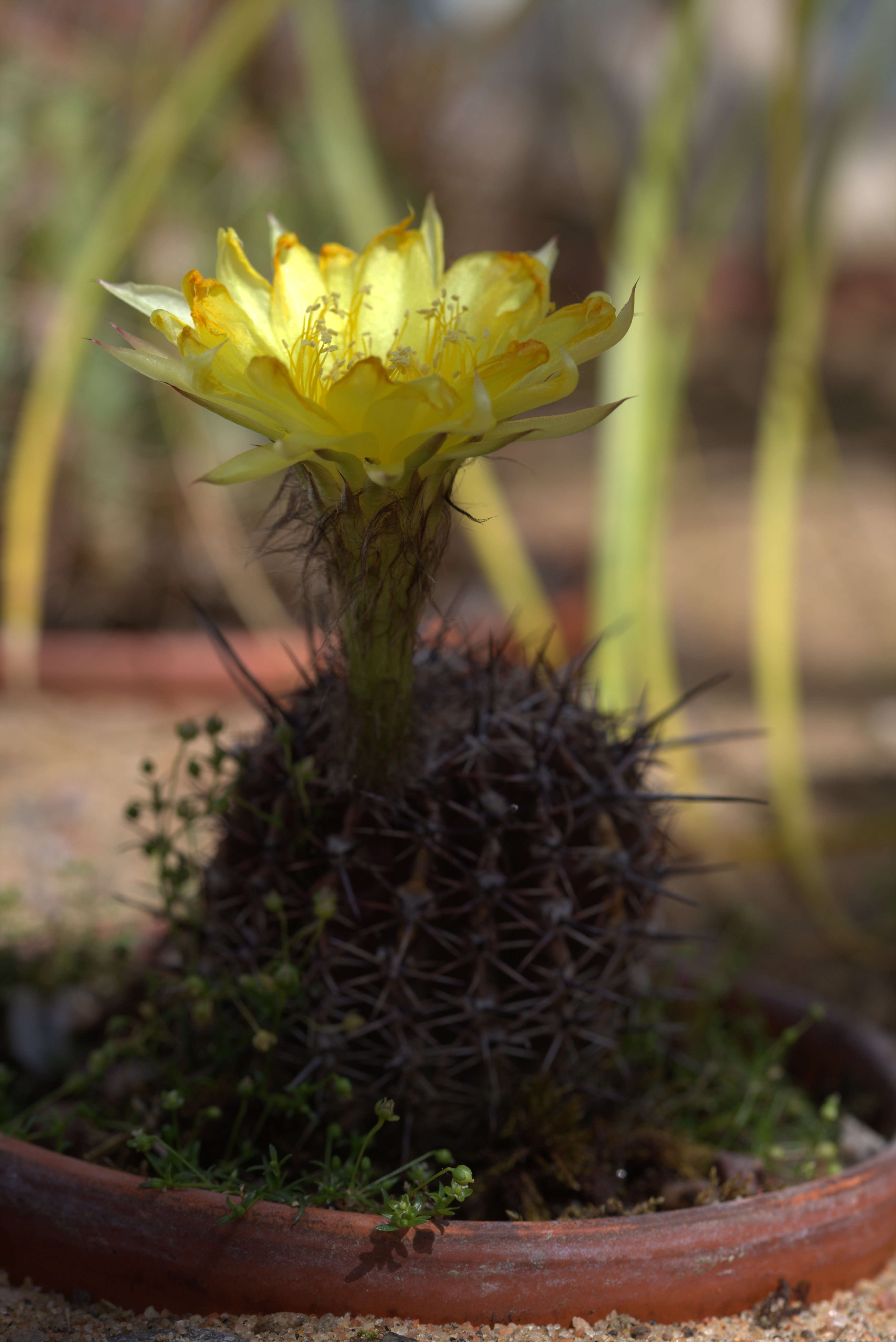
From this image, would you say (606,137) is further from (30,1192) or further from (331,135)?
(30,1192)

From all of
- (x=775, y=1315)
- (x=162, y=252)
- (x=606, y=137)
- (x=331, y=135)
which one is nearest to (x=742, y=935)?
(x=775, y=1315)

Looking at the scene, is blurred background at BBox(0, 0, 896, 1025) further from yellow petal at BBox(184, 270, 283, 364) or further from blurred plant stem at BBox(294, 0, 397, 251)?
yellow petal at BBox(184, 270, 283, 364)

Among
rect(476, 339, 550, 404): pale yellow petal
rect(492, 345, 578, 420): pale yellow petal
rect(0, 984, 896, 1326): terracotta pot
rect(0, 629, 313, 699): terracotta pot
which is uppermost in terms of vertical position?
rect(476, 339, 550, 404): pale yellow petal

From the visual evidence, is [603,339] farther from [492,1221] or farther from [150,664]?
[150,664]

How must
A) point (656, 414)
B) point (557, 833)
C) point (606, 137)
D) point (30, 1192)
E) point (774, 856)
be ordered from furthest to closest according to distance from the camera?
point (606, 137) → point (774, 856) → point (656, 414) → point (557, 833) → point (30, 1192)

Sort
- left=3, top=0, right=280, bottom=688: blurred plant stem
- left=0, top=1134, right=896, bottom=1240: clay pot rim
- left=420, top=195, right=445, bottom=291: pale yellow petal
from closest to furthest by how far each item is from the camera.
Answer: left=0, top=1134, right=896, bottom=1240: clay pot rim → left=420, top=195, right=445, bottom=291: pale yellow petal → left=3, top=0, right=280, bottom=688: blurred plant stem

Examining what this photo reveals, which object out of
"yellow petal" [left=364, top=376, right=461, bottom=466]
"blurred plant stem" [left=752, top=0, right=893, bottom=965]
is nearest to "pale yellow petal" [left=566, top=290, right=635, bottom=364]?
"yellow petal" [left=364, top=376, right=461, bottom=466]
